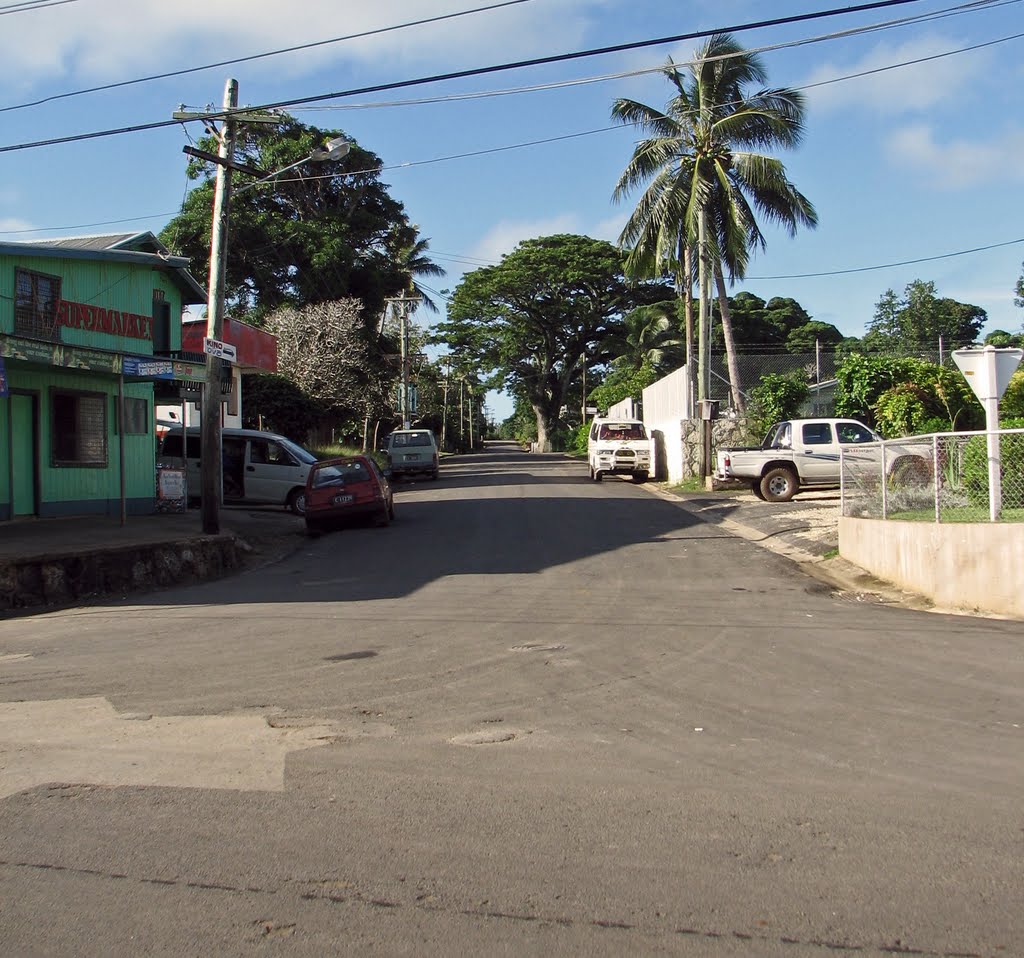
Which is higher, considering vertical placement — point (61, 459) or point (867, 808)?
point (61, 459)

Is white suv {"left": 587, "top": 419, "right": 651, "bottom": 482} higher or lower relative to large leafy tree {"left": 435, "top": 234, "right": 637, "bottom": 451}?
lower

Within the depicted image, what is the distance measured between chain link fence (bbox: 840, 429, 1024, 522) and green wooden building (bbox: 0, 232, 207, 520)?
1179cm

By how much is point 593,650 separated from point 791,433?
16015 millimetres

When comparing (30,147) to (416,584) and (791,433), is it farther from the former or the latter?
(791,433)

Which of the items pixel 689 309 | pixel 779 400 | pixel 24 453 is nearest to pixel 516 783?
pixel 24 453

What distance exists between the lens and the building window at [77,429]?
19.9 m

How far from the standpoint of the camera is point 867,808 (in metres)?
5.05

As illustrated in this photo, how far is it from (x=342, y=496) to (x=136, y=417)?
527 centimetres

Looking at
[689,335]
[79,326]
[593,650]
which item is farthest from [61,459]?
[689,335]

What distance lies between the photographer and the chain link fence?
11.3 m

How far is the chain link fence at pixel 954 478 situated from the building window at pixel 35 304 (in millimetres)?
14898

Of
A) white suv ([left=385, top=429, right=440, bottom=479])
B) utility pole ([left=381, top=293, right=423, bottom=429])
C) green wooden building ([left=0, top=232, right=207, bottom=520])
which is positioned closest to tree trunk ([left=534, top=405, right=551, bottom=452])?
utility pole ([left=381, top=293, right=423, bottom=429])

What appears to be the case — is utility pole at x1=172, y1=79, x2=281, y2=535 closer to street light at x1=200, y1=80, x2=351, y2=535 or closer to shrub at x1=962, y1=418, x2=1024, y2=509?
street light at x1=200, y1=80, x2=351, y2=535

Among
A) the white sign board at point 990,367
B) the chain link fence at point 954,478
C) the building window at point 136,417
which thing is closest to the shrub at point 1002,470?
the chain link fence at point 954,478
